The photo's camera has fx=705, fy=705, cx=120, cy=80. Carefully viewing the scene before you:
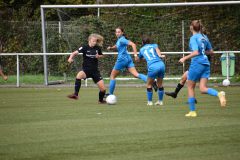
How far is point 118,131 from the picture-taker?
11141mm

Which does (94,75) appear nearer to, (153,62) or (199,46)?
(153,62)

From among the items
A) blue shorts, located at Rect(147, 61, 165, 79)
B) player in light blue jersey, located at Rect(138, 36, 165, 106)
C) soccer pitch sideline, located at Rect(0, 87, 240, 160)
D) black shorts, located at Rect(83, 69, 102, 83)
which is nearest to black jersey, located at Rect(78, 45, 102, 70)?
black shorts, located at Rect(83, 69, 102, 83)

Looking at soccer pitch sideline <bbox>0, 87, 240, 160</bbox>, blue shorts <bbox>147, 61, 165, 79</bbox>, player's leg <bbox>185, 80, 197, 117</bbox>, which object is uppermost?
blue shorts <bbox>147, 61, 165, 79</bbox>

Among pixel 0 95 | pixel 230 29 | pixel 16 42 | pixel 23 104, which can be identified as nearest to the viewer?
pixel 23 104

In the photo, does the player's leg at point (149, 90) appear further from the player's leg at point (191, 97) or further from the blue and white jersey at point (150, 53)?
the player's leg at point (191, 97)

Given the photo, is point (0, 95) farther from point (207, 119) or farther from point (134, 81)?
point (207, 119)

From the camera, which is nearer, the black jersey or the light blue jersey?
the light blue jersey

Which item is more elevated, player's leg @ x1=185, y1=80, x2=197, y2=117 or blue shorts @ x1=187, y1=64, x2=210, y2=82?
blue shorts @ x1=187, y1=64, x2=210, y2=82

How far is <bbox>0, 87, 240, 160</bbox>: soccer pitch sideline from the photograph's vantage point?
9023mm

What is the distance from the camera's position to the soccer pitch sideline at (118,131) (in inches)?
355

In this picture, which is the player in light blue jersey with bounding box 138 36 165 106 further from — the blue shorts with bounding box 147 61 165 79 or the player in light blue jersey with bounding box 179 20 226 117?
the player in light blue jersey with bounding box 179 20 226 117

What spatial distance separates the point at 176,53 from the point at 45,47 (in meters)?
4.83

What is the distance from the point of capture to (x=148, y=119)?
42.5 feet

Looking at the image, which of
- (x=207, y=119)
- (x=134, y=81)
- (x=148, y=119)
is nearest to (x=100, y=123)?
(x=148, y=119)
